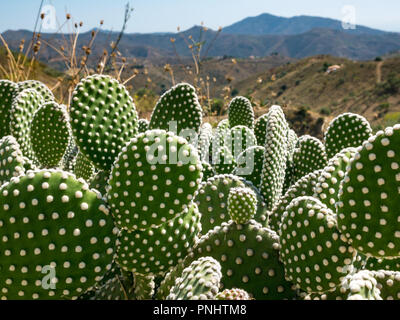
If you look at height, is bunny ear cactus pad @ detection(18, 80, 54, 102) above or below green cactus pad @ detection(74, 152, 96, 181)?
above

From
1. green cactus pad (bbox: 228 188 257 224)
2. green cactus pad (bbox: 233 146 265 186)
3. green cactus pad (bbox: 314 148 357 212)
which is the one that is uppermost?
green cactus pad (bbox: 314 148 357 212)

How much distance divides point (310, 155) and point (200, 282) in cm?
123

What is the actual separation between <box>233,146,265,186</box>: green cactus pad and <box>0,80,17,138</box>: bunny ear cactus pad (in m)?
1.14

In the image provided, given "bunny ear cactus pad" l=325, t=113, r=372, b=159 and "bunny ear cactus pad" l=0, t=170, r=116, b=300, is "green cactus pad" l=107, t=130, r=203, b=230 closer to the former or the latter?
"bunny ear cactus pad" l=0, t=170, r=116, b=300

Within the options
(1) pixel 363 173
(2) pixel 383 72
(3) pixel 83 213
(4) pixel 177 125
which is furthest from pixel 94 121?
(2) pixel 383 72

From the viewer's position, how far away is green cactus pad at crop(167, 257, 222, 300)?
765 millimetres

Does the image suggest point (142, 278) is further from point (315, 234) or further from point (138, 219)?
point (315, 234)

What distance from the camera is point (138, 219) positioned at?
39.4 inches

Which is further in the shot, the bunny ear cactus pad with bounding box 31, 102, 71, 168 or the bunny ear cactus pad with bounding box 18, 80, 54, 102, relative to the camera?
the bunny ear cactus pad with bounding box 18, 80, 54, 102

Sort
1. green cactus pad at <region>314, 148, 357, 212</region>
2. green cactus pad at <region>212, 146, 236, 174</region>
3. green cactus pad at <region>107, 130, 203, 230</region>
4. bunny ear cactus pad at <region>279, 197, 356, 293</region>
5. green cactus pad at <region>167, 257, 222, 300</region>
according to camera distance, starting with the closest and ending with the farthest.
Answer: green cactus pad at <region>167, 257, 222, 300</region> < bunny ear cactus pad at <region>279, 197, 356, 293</region> < green cactus pad at <region>107, 130, 203, 230</region> < green cactus pad at <region>314, 148, 357, 212</region> < green cactus pad at <region>212, 146, 236, 174</region>

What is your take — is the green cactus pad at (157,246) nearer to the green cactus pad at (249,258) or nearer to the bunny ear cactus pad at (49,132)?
the green cactus pad at (249,258)

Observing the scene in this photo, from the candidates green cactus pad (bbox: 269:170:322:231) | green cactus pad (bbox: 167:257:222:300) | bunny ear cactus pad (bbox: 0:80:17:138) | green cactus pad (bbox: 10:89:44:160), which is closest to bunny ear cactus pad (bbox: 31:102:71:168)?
green cactus pad (bbox: 10:89:44:160)

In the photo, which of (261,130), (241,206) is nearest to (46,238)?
(241,206)
